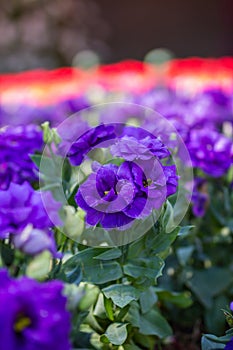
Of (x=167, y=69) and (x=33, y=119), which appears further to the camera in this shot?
(x=167, y=69)

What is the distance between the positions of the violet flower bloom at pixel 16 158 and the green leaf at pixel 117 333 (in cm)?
42

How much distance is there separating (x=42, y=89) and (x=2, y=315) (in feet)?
8.79

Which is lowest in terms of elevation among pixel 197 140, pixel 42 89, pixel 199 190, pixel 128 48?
pixel 199 190

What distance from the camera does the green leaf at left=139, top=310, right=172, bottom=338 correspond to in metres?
1.49

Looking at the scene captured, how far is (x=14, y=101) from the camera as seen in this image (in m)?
3.23

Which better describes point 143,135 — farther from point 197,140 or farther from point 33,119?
point 33,119

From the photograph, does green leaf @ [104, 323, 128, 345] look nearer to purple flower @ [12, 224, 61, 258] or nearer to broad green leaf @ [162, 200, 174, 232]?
broad green leaf @ [162, 200, 174, 232]

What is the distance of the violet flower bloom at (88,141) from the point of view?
1364mm

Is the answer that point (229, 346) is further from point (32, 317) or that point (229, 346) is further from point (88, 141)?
point (88, 141)

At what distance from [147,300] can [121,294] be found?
183 mm

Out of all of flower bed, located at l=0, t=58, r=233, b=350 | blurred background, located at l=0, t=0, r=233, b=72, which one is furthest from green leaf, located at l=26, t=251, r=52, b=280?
blurred background, located at l=0, t=0, r=233, b=72

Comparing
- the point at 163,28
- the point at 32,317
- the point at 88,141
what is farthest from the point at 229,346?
the point at 163,28

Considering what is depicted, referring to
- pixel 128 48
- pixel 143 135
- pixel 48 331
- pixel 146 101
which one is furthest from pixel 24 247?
pixel 128 48

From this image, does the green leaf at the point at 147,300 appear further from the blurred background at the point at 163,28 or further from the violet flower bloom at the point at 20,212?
the blurred background at the point at 163,28
